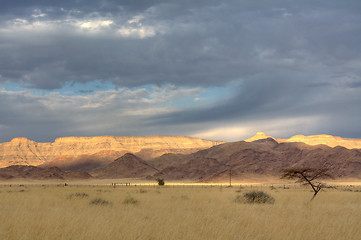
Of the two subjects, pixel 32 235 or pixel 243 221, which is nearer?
pixel 32 235

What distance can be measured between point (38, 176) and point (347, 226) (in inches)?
6461

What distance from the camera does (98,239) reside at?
9.34 meters

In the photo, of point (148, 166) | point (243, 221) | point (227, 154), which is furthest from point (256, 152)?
point (243, 221)

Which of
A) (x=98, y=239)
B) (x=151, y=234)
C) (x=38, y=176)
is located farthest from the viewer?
(x=38, y=176)

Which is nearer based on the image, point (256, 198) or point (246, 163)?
point (256, 198)

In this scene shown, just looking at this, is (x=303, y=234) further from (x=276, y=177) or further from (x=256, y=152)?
(x=256, y=152)

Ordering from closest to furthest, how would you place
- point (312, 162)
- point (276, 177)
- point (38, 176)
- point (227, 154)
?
point (276, 177), point (312, 162), point (38, 176), point (227, 154)

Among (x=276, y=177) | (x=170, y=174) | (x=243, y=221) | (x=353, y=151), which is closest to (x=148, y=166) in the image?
(x=170, y=174)

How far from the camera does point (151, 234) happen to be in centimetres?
1034

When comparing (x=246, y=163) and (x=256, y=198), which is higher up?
(x=246, y=163)

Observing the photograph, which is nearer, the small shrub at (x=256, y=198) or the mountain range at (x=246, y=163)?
the small shrub at (x=256, y=198)

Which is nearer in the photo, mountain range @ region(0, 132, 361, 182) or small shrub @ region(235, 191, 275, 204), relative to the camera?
small shrub @ region(235, 191, 275, 204)

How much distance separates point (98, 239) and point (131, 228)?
64.5 inches

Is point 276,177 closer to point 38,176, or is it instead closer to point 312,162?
point 312,162
